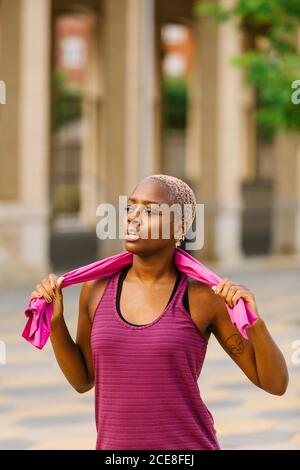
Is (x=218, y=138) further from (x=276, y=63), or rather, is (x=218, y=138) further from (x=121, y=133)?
(x=276, y=63)

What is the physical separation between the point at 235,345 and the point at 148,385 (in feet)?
0.84

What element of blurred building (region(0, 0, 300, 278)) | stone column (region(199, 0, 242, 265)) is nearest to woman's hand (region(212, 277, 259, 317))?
blurred building (region(0, 0, 300, 278))

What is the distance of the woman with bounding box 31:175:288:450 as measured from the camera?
9.35 feet

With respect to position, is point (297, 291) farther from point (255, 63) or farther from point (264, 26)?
point (264, 26)

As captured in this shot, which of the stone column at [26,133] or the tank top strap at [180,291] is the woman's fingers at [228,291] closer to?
the tank top strap at [180,291]

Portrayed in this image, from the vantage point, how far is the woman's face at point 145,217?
2877mm

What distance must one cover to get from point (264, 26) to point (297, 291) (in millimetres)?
16144

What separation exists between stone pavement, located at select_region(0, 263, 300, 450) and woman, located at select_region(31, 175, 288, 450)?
4.49m

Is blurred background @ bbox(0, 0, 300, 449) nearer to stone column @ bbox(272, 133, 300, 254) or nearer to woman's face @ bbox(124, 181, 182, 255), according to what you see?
stone column @ bbox(272, 133, 300, 254)

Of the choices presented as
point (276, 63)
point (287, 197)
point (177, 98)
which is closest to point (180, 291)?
point (276, 63)

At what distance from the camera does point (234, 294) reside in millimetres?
2734

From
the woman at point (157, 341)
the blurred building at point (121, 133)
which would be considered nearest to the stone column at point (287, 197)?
the blurred building at point (121, 133)

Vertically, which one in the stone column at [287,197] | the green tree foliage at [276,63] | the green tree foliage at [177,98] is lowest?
the stone column at [287,197]
